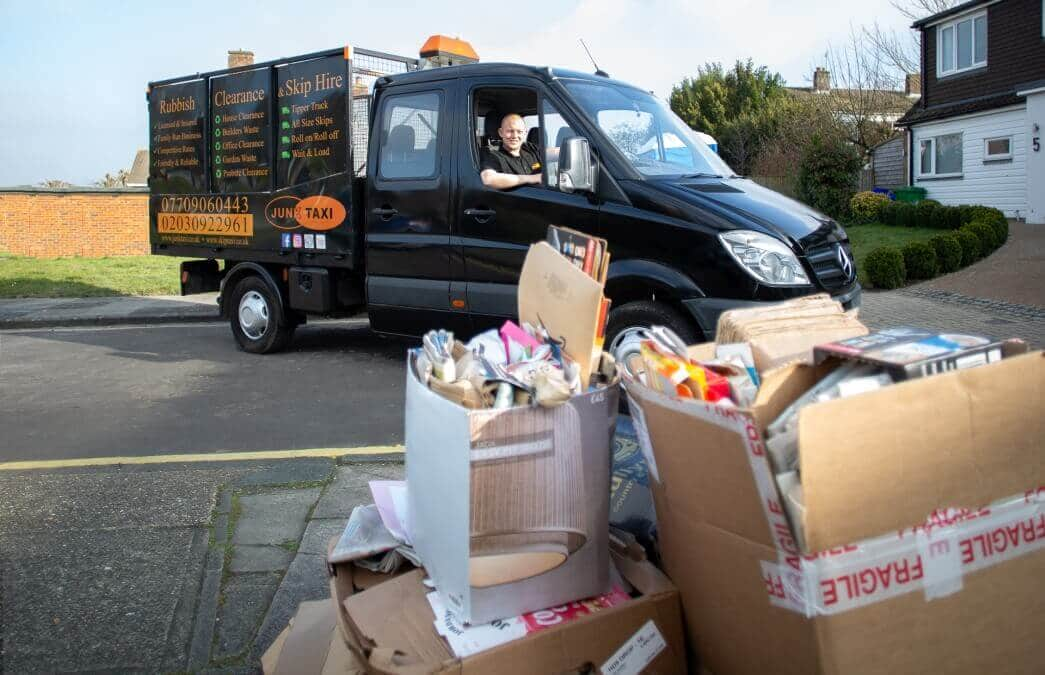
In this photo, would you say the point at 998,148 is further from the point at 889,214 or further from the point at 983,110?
the point at 889,214

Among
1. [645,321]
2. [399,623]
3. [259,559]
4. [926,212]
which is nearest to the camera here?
[399,623]

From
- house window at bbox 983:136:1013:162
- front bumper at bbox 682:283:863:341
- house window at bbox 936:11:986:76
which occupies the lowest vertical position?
front bumper at bbox 682:283:863:341

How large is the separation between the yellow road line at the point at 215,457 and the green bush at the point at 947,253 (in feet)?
38.3

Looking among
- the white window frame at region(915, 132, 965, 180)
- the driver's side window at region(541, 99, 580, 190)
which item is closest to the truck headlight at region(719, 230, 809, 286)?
the driver's side window at region(541, 99, 580, 190)

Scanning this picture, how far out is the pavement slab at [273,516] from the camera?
4141mm

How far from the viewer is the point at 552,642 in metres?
2.17

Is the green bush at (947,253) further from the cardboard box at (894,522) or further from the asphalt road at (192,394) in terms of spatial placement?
the cardboard box at (894,522)

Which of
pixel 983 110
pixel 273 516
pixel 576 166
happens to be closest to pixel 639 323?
pixel 576 166

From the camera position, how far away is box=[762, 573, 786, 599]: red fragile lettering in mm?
1822

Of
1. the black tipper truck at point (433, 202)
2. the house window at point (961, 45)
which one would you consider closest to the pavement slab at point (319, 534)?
the black tipper truck at point (433, 202)

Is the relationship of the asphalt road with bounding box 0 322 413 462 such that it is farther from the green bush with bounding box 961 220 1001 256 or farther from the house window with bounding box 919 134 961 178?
the house window with bounding box 919 134 961 178

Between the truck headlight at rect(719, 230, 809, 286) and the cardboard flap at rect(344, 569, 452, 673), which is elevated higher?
the truck headlight at rect(719, 230, 809, 286)

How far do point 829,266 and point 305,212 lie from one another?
4.64 metres

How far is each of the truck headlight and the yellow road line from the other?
241 cm
